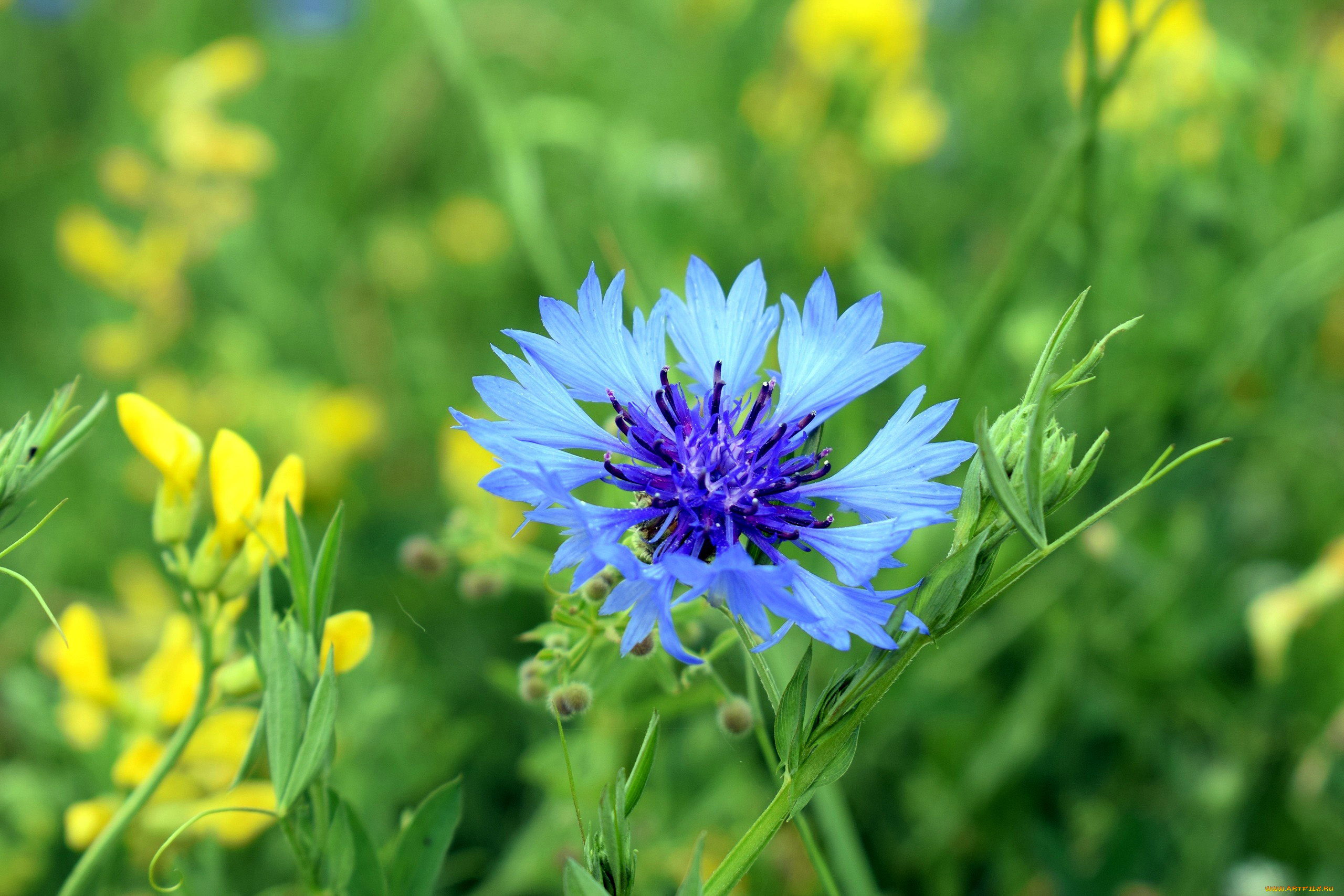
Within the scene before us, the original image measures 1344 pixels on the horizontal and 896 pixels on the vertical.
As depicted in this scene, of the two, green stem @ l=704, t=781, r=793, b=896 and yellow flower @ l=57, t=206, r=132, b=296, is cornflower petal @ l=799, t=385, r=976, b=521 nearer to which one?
green stem @ l=704, t=781, r=793, b=896

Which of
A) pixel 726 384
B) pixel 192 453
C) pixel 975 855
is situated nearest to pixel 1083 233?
pixel 726 384

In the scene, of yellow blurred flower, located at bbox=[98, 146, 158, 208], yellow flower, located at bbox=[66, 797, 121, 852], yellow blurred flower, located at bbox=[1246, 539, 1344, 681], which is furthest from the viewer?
yellow blurred flower, located at bbox=[98, 146, 158, 208]

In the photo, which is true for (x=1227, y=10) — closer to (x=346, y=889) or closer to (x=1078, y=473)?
(x=1078, y=473)

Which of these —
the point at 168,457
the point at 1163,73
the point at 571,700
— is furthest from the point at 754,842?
the point at 1163,73

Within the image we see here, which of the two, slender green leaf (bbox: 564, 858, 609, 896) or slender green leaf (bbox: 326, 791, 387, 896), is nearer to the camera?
slender green leaf (bbox: 564, 858, 609, 896)

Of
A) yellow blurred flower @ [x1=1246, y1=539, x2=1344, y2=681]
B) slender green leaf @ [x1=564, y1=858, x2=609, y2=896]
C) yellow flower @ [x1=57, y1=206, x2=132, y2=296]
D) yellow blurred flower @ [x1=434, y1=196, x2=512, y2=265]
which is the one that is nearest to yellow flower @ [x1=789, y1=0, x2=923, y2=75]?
yellow blurred flower @ [x1=434, y1=196, x2=512, y2=265]
